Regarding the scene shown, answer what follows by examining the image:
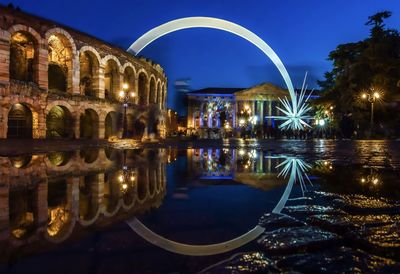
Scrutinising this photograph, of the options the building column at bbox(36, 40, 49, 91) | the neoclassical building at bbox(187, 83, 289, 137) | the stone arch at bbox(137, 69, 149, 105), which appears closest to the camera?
the building column at bbox(36, 40, 49, 91)

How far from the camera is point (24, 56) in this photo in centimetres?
2847

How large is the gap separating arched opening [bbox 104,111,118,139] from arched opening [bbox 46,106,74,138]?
5705mm

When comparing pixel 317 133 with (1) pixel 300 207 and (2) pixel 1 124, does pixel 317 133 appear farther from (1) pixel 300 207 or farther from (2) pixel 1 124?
(1) pixel 300 207

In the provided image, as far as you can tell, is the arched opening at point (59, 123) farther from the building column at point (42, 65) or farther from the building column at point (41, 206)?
the building column at point (41, 206)

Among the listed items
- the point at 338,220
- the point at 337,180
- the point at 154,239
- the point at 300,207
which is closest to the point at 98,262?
the point at 154,239

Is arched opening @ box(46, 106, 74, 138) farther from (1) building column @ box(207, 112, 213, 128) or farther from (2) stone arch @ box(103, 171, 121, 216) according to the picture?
(1) building column @ box(207, 112, 213, 128)

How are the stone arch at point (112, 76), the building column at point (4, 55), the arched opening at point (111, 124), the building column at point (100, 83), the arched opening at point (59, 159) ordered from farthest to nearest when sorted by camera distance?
the stone arch at point (112, 76) < the arched opening at point (111, 124) < the building column at point (100, 83) < the building column at point (4, 55) < the arched opening at point (59, 159)

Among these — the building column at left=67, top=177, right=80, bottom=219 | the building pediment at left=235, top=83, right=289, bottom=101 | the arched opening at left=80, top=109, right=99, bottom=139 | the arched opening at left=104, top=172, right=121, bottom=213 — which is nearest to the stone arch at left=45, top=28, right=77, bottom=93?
the arched opening at left=80, top=109, right=99, bottom=139

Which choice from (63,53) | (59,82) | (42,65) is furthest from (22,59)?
(59,82)

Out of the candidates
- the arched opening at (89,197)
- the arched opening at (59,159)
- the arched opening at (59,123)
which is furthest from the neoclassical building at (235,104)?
the arched opening at (89,197)

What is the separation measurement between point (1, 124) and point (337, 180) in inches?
912

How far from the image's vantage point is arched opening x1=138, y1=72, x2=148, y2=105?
44675 millimetres

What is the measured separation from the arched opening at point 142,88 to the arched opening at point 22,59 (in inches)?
672

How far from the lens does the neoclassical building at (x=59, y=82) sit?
24.7 metres
